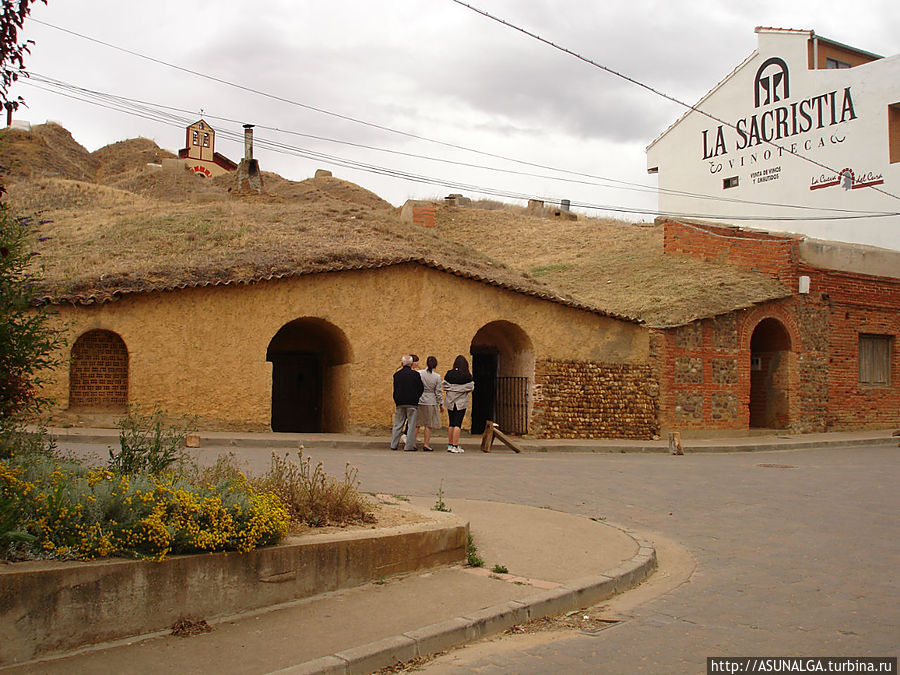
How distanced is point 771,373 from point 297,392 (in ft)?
48.1

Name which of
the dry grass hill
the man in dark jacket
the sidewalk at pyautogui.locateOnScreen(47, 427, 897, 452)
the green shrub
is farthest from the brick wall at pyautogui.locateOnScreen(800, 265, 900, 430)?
the green shrub

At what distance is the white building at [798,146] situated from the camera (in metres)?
32.0

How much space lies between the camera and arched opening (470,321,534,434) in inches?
819

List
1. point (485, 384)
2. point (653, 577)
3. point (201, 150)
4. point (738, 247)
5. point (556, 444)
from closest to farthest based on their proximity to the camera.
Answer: point (653, 577)
point (556, 444)
point (485, 384)
point (738, 247)
point (201, 150)

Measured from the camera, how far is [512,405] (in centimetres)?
2127

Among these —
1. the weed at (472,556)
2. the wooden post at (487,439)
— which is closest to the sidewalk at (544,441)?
the wooden post at (487,439)

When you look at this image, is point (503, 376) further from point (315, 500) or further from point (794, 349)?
point (315, 500)

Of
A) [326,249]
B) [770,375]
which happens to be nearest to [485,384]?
[326,249]

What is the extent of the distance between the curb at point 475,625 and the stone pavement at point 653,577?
0.04m

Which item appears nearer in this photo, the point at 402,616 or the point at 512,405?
the point at 402,616

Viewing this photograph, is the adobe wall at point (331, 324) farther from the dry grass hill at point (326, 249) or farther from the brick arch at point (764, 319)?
the brick arch at point (764, 319)

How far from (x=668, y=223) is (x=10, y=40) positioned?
26269mm

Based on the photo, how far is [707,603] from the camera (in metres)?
6.40

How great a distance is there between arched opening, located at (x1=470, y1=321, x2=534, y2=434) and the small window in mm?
23800
